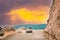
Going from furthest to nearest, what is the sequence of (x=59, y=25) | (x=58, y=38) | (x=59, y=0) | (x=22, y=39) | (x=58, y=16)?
(x=22, y=39) → (x=59, y=0) → (x=58, y=16) → (x=59, y=25) → (x=58, y=38)

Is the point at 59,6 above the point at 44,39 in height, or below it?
above

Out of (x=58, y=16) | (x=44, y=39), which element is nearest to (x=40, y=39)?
(x=44, y=39)

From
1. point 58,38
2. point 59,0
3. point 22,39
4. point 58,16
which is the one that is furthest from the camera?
point 22,39

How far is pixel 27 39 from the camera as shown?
75.2ft

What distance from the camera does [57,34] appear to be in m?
17.7

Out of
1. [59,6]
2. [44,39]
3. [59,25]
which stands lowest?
[44,39]

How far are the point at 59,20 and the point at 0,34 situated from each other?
8.83 metres

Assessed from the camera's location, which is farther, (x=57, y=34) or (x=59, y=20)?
(x=59, y=20)

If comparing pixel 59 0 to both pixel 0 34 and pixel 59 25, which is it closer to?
pixel 59 25

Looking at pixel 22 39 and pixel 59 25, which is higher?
pixel 59 25

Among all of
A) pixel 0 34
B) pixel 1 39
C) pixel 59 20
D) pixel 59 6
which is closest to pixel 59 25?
pixel 59 20

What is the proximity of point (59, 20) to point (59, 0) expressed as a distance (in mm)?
2805

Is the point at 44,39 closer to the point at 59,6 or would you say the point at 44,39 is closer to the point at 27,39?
the point at 27,39

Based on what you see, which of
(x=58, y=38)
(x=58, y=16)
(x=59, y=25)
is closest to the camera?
(x=58, y=38)
